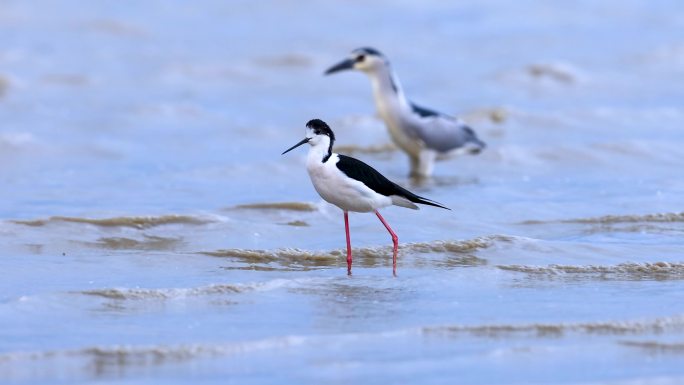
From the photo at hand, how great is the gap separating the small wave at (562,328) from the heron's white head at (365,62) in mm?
7096

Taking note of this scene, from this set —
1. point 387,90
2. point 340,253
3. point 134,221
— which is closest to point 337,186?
point 340,253

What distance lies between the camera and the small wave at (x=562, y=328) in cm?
→ 690

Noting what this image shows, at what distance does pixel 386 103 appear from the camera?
13.6 meters

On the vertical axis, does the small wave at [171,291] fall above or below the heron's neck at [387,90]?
below

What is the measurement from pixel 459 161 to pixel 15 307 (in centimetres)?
→ 747

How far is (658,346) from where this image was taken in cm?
665

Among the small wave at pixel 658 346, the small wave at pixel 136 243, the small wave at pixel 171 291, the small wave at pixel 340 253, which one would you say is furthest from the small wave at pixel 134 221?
the small wave at pixel 658 346

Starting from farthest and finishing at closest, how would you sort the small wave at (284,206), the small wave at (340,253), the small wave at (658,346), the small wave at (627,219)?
1. the small wave at (284,206)
2. the small wave at (627,219)
3. the small wave at (340,253)
4. the small wave at (658,346)

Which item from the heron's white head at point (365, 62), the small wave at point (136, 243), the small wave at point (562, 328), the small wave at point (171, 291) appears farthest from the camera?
the heron's white head at point (365, 62)

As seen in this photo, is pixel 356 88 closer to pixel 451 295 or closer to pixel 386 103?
pixel 386 103

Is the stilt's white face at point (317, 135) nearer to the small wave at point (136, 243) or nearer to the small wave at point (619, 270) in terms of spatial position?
the small wave at point (619, 270)

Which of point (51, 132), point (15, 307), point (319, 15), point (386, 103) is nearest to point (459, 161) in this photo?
point (386, 103)

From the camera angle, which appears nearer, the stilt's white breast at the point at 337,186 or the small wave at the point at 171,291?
Result: the small wave at the point at 171,291

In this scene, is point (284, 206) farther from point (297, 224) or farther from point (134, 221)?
point (134, 221)
